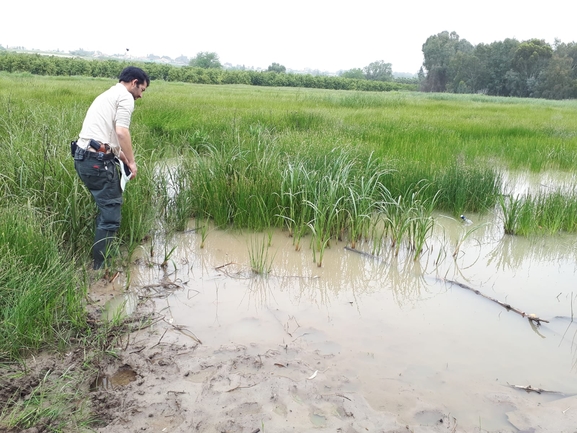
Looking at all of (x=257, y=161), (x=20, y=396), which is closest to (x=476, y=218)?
(x=257, y=161)

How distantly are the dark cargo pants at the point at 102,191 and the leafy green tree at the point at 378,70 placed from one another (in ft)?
330

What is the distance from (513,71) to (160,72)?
126ft

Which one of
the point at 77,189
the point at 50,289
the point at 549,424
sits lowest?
the point at 549,424

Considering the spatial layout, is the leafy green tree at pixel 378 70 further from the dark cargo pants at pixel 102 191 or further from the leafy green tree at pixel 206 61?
the dark cargo pants at pixel 102 191

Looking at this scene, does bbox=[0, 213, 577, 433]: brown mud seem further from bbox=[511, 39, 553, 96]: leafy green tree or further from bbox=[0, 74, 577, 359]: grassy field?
bbox=[511, 39, 553, 96]: leafy green tree

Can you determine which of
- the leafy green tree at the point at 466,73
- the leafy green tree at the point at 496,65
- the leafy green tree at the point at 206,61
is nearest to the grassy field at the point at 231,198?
the leafy green tree at the point at 496,65

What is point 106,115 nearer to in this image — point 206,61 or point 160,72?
point 160,72

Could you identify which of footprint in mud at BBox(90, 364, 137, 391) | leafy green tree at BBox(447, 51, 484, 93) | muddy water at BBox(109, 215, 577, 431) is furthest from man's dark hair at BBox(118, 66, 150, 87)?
leafy green tree at BBox(447, 51, 484, 93)

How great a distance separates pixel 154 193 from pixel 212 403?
3.18 m

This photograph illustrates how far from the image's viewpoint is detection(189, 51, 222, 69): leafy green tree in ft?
299

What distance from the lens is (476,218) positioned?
602 centimetres

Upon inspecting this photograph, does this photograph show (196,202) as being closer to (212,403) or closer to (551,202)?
(212,403)

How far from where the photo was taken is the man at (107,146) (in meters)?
3.65

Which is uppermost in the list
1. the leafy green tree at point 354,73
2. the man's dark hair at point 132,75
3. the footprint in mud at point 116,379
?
the leafy green tree at point 354,73
